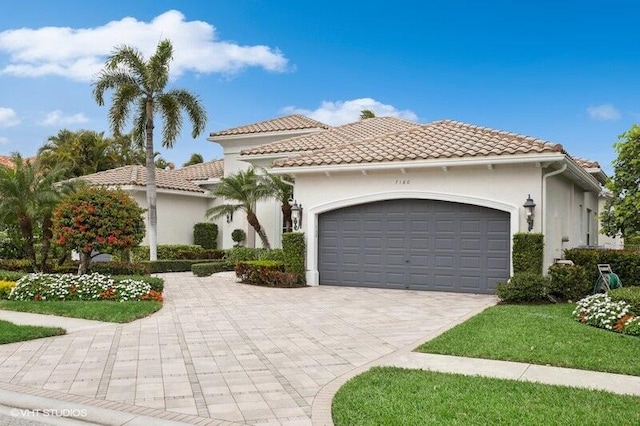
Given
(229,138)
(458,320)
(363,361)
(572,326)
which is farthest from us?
(229,138)

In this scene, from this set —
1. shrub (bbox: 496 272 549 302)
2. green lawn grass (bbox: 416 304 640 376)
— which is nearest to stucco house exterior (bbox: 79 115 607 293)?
shrub (bbox: 496 272 549 302)

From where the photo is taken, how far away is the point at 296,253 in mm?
16969

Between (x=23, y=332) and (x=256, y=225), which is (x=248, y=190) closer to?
(x=256, y=225)

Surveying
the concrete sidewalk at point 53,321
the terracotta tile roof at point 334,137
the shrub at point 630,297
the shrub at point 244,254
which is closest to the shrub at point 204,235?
the shrub at point 244,254

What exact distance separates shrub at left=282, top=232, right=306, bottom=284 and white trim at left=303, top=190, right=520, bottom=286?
0.69ft

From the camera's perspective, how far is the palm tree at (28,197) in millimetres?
15930

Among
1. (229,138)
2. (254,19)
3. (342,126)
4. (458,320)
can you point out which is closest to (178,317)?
(458,320)

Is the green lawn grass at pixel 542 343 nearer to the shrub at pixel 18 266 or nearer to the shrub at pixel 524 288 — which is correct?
the shrub at pixel 524 288

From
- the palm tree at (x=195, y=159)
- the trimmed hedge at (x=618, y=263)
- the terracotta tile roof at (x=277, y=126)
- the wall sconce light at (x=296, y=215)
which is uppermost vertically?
the palm tree at (x=195, y=159)

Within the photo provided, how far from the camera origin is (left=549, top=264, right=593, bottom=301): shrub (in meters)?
13.1

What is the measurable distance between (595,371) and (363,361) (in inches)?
119

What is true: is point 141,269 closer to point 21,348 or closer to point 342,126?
point 21,348

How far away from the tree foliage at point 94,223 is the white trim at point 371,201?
209 inches

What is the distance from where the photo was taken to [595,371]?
6.96 meters
